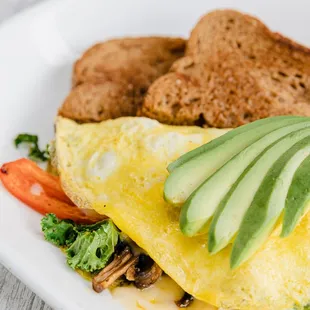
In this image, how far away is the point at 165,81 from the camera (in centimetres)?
465

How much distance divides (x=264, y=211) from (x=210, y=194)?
0.30 metres

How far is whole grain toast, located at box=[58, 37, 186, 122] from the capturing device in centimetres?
483

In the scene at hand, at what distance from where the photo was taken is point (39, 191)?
4.16 metres

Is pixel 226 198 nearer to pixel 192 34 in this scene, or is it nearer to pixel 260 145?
pixel 260 145

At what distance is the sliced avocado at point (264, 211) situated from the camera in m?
3.14

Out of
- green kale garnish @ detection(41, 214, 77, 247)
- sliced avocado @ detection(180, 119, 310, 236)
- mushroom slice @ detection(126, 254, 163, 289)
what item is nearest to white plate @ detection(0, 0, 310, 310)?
green kale garnish @ detection(41, 214, 77, 247)

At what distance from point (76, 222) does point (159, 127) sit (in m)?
0.85

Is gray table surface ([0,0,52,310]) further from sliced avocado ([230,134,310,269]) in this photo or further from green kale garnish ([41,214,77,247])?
sliced avocado ([230,134,310,269])

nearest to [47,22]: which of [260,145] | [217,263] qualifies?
[260,145]

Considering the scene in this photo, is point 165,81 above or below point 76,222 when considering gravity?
above

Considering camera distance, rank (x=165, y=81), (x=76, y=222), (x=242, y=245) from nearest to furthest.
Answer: (x=242, y=245)
(x=76, y=222)
(x=165, y=81)

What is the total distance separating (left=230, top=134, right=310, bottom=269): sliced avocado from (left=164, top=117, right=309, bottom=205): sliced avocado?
0.32 m

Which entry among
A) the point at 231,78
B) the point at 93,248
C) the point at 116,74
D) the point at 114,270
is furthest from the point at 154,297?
the point at 116,74

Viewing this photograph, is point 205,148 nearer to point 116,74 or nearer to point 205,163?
point 205,163
